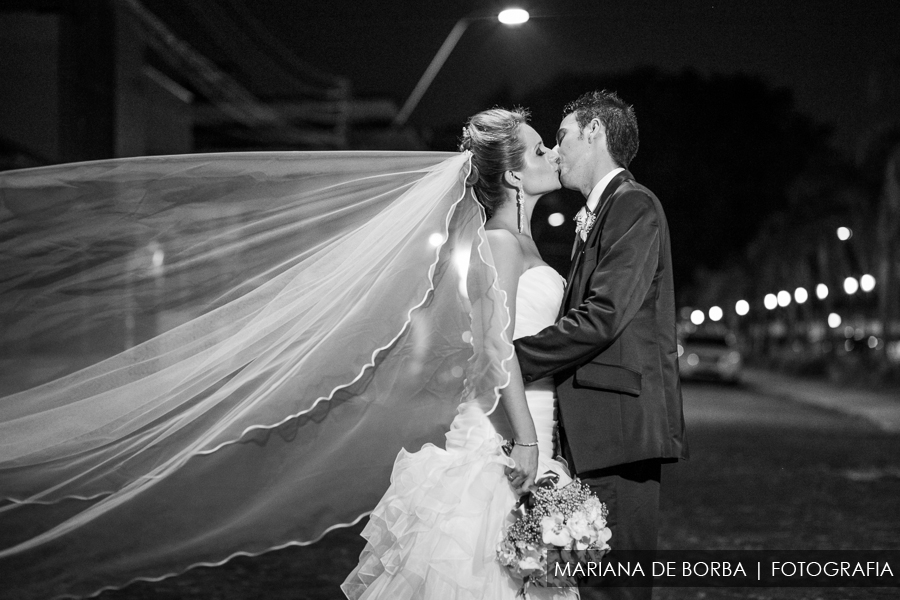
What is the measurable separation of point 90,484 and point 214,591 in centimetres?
195

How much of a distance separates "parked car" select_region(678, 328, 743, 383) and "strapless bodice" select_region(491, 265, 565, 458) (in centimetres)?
2778

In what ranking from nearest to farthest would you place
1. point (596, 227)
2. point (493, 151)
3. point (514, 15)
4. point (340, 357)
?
point (596, 227), point (493, 151), point (340, 357), point (514, 15)

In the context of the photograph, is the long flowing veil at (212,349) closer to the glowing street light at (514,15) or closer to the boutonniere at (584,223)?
the boutonniere at (584,223)

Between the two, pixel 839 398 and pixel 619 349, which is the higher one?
pixel 619 349

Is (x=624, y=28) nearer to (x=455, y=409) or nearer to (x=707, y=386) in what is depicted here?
(x=455, y=409)

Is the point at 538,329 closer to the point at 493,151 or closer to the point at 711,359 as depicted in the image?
the point at 493,151

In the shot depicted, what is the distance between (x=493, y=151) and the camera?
13.4ft

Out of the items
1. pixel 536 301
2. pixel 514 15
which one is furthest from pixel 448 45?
pixel 536 301

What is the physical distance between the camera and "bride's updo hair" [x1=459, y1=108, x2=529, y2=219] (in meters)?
4.08

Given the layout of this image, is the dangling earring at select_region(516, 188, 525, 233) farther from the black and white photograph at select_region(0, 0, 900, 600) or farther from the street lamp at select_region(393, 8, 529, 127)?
the street lamp at select_region(393, 8, 529, 127)

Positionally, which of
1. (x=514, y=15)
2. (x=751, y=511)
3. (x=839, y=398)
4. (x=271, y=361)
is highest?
(x=514, y=15)

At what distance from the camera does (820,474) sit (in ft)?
37.9

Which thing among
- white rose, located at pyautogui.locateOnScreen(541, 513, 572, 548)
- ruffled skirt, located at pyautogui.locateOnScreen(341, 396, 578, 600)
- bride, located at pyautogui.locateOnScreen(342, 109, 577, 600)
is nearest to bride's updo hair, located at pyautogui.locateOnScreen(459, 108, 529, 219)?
bride, located at pyautogui.locateOnScreen(342, 109, 577, 600)

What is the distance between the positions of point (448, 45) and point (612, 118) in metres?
7.31
